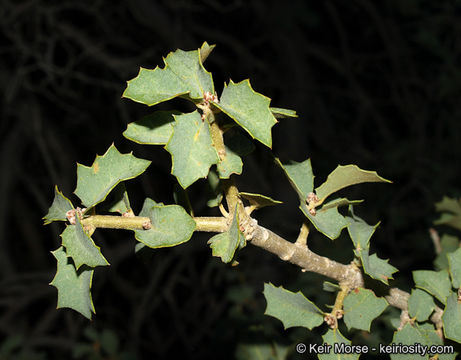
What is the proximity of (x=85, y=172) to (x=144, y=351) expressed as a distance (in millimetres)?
2280

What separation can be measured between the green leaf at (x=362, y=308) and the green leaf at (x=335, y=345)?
0.03 meters

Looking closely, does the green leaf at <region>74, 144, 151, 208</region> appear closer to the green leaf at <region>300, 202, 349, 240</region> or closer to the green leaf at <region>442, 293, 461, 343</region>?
the green leaf at <region>300, 202, 349, 240</region>

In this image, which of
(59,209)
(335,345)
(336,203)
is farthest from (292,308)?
(59,209)

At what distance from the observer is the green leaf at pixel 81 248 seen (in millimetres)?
622

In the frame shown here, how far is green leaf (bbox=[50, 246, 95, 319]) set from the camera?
0.66 meters

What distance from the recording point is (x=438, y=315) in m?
0.85

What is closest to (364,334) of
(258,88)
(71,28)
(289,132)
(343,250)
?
(343,250)

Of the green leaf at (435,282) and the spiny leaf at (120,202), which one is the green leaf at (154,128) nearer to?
the spiny leaf at (120,202)

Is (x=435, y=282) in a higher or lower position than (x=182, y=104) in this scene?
higher

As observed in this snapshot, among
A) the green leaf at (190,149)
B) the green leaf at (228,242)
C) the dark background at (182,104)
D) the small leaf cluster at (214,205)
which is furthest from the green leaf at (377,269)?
the dark background at (182,104)

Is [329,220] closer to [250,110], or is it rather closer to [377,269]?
[377,269]

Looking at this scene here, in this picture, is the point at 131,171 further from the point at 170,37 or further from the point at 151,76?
the point at 170,37

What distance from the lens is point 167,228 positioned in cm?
64

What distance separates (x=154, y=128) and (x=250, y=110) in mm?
137
